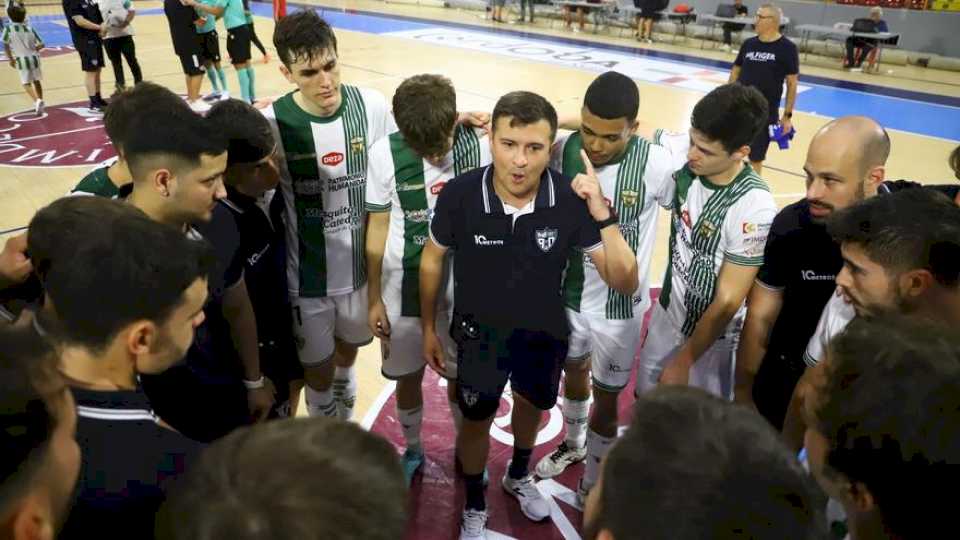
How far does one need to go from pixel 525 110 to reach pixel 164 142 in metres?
1.35

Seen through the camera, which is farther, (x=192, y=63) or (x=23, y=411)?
(x=192, y=63)

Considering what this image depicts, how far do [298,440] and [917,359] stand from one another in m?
1.19

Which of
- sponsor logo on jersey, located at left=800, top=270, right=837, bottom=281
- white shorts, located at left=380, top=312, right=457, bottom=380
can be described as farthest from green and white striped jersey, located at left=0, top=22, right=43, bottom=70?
sponsor logo on jersey, located at left=800, top=270, right=837, bottom=281

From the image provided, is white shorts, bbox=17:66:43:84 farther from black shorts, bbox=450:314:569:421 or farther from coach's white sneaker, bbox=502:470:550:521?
coach's white sneaker, bbox=502:470:550:521

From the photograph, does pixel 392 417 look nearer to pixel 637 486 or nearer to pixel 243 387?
pixel 243 387

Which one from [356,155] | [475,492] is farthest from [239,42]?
[475,492]

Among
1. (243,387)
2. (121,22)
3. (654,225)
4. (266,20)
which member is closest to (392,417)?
(243,387)

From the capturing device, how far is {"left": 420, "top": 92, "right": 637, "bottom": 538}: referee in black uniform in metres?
2.58

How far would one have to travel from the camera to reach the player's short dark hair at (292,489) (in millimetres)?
901

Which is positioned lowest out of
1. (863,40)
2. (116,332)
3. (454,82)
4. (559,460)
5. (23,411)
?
(559,460)

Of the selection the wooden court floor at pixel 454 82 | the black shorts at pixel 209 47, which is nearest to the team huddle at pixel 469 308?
the wooden court floor at pixel 454 82

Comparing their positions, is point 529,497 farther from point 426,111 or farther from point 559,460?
point 426,111

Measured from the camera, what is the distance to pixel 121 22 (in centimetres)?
949

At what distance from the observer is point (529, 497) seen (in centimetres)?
322
